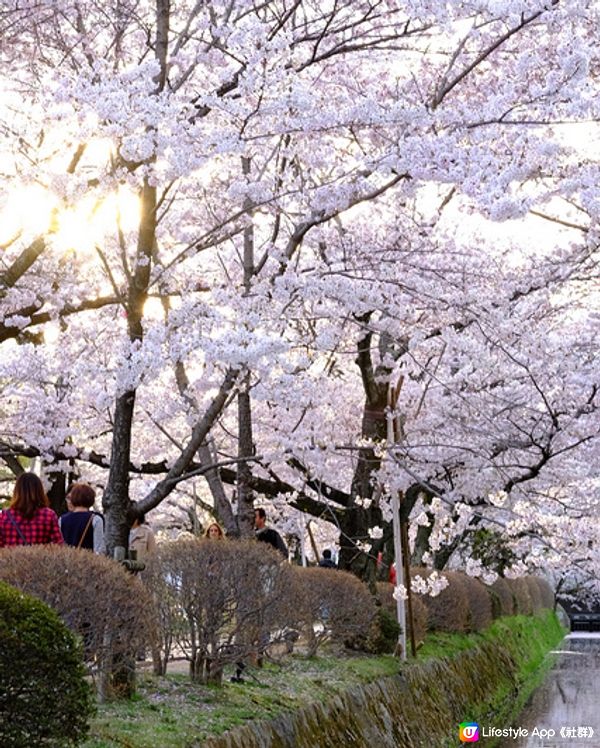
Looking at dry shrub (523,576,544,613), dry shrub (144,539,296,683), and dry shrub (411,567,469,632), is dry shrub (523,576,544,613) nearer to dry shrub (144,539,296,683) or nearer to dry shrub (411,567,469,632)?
dry shrub (411,567,469,632)

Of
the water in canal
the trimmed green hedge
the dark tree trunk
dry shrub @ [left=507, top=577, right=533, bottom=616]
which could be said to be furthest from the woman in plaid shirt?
dry shrub @ [left=507, top=577, right=533, bottom=616]

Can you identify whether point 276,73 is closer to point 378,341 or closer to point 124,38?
point 124,38

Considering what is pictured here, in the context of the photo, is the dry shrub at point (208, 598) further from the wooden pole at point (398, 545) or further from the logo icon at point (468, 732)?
the logo icon at point (468, 732)

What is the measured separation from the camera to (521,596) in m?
31.2

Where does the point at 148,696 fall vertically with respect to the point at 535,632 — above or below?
below

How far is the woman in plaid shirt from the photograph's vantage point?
7125 millimetres

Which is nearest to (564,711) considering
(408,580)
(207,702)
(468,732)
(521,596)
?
(468,732)

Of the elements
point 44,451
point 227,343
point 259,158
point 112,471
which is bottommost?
point 112,471

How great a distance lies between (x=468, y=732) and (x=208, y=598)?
19.3 feet

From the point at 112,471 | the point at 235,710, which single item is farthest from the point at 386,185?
the point at 235,710

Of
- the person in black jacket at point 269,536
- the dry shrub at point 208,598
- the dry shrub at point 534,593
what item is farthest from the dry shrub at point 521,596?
the dry shrub at point 208,598

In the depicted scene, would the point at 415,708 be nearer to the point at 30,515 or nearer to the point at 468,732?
the point at 468,732

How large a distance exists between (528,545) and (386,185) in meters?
17.1

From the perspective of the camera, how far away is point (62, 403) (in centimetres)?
1516
